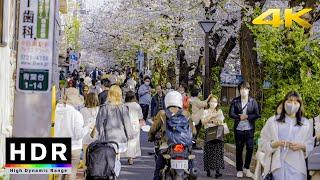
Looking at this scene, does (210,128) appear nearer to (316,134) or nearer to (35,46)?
(316,134)

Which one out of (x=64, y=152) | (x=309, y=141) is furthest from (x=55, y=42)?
(x=309, y=141)

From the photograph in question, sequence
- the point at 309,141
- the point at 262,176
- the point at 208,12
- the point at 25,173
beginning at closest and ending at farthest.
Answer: the point at 25,173, the point at 309,141, the point at 262,176, the point at 208,12

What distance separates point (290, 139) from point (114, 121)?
3.58m

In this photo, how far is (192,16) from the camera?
31781 millimetres

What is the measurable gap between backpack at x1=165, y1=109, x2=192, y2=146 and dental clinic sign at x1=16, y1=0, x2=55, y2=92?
4.38 m

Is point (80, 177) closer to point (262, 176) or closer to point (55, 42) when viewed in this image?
point (262, 176)

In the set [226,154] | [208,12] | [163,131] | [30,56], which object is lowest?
[226,154]

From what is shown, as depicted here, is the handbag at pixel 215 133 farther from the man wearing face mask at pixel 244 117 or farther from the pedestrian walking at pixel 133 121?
the pedestrian walking at pixel 133 121

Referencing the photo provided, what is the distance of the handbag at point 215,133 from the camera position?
46.1 feet

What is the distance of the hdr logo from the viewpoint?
18.9 feet

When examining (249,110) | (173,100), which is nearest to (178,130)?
(173,100)

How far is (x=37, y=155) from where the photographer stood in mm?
5766

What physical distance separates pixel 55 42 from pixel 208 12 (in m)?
22.7

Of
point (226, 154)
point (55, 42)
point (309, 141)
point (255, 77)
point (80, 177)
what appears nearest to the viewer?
point (55, 42)
